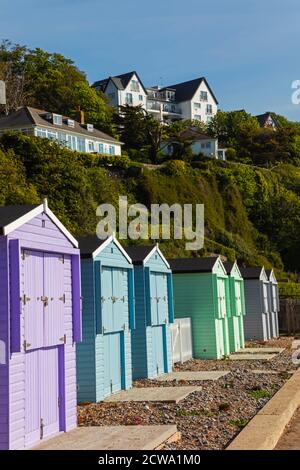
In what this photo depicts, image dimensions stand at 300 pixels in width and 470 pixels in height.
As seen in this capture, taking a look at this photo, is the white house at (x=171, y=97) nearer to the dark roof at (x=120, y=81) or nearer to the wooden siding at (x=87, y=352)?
the dark roof at (x=120, y=81)

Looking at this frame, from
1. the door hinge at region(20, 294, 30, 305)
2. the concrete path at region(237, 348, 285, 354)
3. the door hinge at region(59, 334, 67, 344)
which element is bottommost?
the concrete path at region(237, 348, 285, 354)

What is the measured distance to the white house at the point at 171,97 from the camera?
9938 cm

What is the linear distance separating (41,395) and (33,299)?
1.26 m

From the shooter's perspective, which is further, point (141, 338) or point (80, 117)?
point (80, 117)

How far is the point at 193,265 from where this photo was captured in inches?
858

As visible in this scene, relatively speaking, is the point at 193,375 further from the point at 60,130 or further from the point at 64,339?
the point at 60,130

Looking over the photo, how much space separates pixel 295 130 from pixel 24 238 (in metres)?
82.6

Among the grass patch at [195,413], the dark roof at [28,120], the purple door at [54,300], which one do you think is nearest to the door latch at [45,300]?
the purple door at [54,300]

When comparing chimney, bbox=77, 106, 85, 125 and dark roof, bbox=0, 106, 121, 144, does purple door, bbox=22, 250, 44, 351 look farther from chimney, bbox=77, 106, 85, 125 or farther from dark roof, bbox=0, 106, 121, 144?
chimney, bbox=77, 106, 85, 125

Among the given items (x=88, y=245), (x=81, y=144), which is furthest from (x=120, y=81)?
(x=88, y=245)

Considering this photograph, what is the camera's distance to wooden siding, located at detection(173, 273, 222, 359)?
70.3 feet

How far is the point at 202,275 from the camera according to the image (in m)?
21.4

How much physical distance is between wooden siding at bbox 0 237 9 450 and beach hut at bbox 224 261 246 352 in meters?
15.9

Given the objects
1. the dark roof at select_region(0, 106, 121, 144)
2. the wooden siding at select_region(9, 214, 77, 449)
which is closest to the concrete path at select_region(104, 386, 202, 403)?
the wooden siding at select_region(9, 214, 77, 449)
